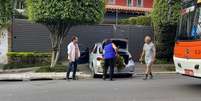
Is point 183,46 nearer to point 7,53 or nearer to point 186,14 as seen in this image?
point 186,14

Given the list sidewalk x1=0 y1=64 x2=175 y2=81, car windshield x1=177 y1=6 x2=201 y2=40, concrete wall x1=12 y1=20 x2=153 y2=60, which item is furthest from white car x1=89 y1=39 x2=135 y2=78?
concrete wall x1=12 y1=20 x2=153 y2=60

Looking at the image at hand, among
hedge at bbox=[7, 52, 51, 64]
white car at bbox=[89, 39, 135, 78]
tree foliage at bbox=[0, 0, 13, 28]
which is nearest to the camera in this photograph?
white car at bbox=[89, 39, 135, 78]

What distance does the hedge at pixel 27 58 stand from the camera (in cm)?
2509

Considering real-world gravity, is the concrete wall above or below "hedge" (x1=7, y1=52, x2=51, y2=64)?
above

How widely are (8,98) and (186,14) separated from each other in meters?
6.06

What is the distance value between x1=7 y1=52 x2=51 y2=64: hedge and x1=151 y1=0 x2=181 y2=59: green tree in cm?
627

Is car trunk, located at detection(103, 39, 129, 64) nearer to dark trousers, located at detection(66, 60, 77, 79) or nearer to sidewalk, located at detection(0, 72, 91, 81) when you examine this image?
sidewalk, located at detection(0, 72, 91, 81)

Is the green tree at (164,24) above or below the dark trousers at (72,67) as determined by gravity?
above

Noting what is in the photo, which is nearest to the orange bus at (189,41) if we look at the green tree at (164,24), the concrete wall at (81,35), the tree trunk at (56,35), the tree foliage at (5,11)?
the tree trunk at (56,35)

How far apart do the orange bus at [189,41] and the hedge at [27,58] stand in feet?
34.7

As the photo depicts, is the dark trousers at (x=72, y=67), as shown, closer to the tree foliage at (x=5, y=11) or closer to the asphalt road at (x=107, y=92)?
the asphalt road at (x=107, y=92)

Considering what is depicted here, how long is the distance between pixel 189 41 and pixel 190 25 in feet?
1.59

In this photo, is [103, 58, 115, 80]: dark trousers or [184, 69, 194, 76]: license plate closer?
[184, 69, 194, 76]: license plate

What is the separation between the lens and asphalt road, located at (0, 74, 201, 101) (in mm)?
13461
